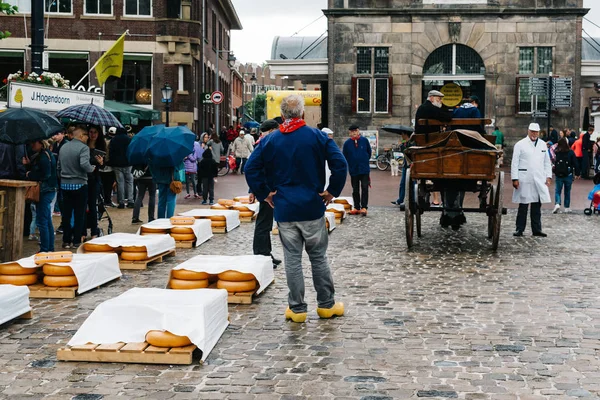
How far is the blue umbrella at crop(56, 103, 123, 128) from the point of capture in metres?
13.8

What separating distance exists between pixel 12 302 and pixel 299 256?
8.17 ft

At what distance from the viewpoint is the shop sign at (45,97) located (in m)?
12.3

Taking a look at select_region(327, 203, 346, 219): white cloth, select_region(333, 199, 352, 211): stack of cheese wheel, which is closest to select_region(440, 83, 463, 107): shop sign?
select_region(333, 199, 352, 211): stack of cheese wheel

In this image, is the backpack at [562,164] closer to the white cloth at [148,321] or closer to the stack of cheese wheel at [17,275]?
the stack of cheese wheel at [17,275]

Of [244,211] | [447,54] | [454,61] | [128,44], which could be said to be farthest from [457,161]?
[128,44]

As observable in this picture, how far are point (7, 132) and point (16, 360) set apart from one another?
5.33 metres

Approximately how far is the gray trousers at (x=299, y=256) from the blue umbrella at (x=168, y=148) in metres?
7.10

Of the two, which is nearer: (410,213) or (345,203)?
(410,213)

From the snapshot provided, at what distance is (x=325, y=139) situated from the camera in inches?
300

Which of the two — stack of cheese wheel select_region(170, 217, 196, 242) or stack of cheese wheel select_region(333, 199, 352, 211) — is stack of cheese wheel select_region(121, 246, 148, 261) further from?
stack of cheese wheel select_region(333, 199, 352, 211)

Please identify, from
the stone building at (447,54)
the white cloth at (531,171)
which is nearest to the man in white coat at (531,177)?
the white cloth at (531,171)

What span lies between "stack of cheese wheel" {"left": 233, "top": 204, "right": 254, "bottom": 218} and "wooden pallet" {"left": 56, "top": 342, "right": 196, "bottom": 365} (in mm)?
10752

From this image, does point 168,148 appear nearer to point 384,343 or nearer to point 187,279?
point 187,279

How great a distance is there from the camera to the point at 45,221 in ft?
37.8
